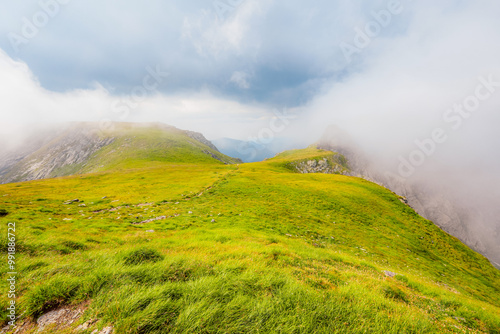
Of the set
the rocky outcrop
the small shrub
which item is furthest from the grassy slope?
the rocky outcrop

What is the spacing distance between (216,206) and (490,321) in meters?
23.5

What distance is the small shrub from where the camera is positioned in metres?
6.14

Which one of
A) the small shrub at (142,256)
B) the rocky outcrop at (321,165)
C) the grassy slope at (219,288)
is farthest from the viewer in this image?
the rocky outcrop at (321,165)

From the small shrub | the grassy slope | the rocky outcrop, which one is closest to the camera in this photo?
the grassy slope

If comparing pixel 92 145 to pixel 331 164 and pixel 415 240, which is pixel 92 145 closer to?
pixel 331 164

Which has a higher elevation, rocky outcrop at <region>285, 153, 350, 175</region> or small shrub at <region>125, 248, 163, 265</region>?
rocky outcrop at <region>285, 153, 350, 175</region>

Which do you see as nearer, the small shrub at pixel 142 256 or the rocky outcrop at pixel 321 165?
the small shrub at pixel 142 256

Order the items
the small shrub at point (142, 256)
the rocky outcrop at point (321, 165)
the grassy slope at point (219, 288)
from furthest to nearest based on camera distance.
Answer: the rocky outcrop at point (321, 165) → the small shrub at point (142, 256) → the grassy slope at point (219, 288)

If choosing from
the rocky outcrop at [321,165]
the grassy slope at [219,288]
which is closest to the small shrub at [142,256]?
the grassy slope at [219,288]

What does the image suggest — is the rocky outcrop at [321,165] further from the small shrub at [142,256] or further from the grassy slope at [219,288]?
the small shrub at [142,256]

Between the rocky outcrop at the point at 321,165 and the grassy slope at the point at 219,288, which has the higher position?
the rocky outcrop at the point at 321,165

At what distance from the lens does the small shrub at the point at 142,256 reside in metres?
6.14

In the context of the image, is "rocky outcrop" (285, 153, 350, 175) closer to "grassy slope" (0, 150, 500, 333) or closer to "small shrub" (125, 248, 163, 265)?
"grassy slope" (0, 150, 500, 333)

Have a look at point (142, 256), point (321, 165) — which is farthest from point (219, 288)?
point (321, 165)
